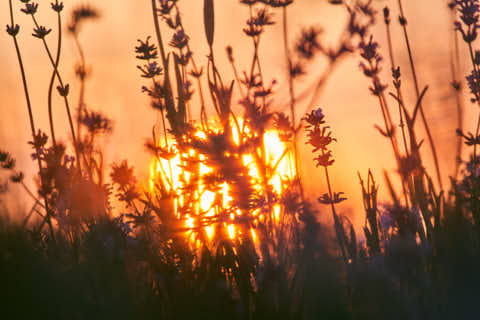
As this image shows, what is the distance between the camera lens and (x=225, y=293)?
181cm

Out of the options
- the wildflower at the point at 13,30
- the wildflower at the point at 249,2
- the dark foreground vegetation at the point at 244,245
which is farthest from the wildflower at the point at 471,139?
the wildflower at the point at 13,30

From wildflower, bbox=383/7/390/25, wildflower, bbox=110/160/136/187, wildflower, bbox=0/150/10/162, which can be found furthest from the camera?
wildflower, bbox=0/150/10/162

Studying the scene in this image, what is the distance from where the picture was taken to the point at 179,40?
2.99 meters

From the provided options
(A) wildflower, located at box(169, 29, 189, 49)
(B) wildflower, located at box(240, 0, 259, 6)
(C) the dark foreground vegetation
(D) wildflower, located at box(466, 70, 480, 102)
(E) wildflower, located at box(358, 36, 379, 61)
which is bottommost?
(C) the dark foreground vegetation

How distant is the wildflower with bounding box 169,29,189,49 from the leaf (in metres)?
0.58

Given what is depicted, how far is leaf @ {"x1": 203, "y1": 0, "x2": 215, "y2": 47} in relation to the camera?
7.66ft

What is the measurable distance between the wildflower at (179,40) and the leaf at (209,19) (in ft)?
1.89

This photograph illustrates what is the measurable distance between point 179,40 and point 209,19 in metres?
0.64

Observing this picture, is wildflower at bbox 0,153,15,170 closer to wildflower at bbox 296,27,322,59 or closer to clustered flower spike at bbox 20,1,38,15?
clustered flower spike at bbox 20,1,38,15

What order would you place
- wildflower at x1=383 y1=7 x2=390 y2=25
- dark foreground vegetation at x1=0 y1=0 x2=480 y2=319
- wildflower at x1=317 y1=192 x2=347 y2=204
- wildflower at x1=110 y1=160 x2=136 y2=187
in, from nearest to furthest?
dark foreground vegetation at x1=0 y1=0 x2=480 y2=319 → wildflower at x1=317 y1=192 x2=347 y2=204 → wildflower at x1=110 y1=160 x2=136 y2=187 → wildflower at x1=383 y1=7 x2=390 y2=25

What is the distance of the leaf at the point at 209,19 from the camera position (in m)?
2.34

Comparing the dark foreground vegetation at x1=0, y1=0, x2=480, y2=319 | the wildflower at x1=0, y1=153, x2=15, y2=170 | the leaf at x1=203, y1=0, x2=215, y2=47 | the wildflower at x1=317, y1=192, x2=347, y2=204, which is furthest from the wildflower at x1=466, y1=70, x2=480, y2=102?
the wildflower at x1=0, y1=153, x2=15, y2=170

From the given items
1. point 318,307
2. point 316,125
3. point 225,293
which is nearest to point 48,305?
point 225,293

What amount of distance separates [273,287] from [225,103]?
720mm
